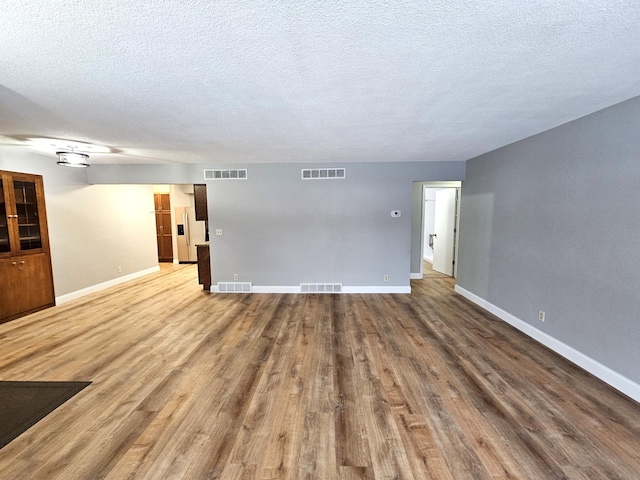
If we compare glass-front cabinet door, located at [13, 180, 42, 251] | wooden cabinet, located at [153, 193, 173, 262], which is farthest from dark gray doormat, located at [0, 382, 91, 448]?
wooden cabinet, located at [153, 193, 173, 262]

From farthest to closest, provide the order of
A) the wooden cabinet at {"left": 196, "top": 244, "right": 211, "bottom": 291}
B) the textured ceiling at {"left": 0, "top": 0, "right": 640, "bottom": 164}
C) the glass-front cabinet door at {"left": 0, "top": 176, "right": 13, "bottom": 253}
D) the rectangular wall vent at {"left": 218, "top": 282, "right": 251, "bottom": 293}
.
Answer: the wooden cabinet at {"left": 196, "top": 244, "right": 211, "bottom": 291}
the rectangular wall vent at {"left": 218, "top": 282, "right": 251, "bottom": 293}
the glass-front cabinet door at {"left": 0, "top": 176, "right": 13, "bottom": 253}
the textured ceiling at {"left": 0, "top": 0, "right": 640, "bottom": 164}

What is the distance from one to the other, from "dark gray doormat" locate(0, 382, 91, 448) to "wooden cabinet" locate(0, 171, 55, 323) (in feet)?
7.45

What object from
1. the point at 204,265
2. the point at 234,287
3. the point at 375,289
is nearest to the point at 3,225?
the point at 204,265

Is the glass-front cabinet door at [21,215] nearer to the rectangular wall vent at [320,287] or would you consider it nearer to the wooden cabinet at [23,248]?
the wooden cabinet at [23,248]

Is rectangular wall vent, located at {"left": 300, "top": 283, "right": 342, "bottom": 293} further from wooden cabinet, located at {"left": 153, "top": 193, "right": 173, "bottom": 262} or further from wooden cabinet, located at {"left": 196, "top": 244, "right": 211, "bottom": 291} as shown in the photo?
wooden cabinet, located at {"left": 153, "top": 193, "right": 173, "bottom": 262}

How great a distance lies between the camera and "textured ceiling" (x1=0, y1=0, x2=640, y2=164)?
1.24m

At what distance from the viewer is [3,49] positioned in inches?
58.1

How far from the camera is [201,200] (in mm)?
5055

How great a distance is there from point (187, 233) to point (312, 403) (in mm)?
7689

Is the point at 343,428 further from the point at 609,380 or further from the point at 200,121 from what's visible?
the point at 200,121

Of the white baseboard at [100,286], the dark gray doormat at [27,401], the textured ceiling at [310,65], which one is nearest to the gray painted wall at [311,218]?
the textured ceiling at [310,65]

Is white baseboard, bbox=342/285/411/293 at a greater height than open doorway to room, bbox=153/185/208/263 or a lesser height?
lesser

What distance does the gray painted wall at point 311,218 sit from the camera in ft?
16.1

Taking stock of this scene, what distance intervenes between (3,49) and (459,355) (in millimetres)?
4321
